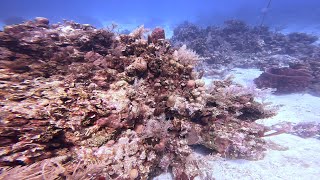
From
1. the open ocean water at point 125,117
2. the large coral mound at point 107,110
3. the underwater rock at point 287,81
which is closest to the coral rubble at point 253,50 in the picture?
the underwater rock at point 287,81

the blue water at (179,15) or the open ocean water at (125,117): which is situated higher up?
the blue water at (179,15)

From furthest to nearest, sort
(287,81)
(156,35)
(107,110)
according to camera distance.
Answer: (287,81) → (156,35) → (107,110)

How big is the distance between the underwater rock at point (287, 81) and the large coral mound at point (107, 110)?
15.6 feet

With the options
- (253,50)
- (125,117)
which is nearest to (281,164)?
(125,117)

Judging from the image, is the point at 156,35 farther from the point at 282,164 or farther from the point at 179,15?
the point at 179,15

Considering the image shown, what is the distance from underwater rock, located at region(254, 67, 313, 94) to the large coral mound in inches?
188

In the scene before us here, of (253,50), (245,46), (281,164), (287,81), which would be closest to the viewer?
(281,164)

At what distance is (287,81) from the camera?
7.92m

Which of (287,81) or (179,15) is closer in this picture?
(287,81)

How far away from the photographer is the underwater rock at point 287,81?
310 inches

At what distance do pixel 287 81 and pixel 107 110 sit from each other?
26.5ft

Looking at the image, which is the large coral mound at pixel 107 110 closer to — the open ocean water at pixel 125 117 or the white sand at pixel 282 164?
the open ocean water at pixel 125 117

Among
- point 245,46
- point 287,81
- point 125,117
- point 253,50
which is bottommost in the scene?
point 125,117

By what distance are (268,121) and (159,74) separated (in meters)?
4.03
